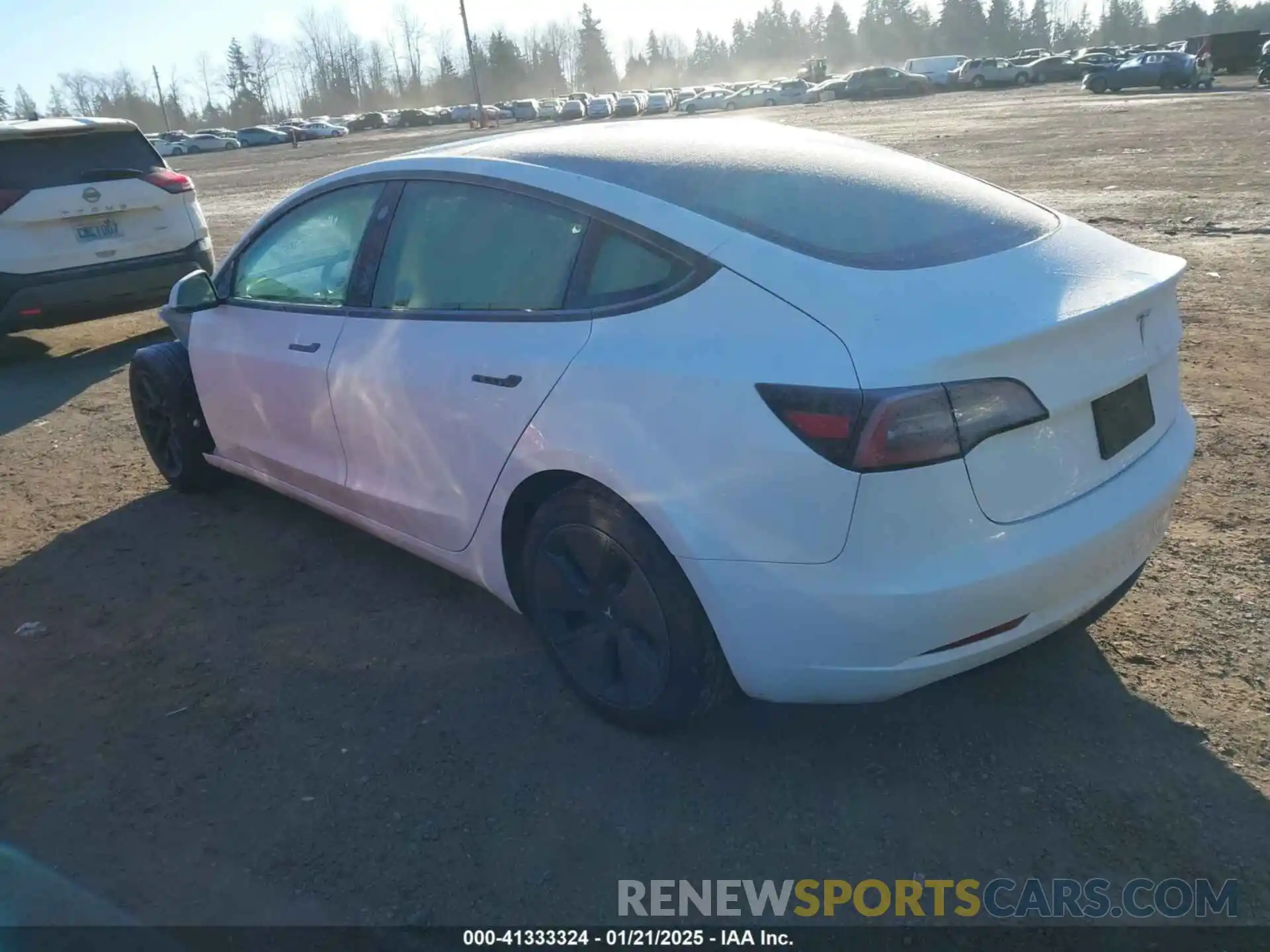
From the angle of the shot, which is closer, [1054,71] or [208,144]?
[1054,71]

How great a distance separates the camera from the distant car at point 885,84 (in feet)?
187

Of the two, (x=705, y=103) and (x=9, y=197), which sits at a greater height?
(x=705, y=103)

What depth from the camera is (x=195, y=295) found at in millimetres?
4555

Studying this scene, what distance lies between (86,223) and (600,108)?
6180 cm

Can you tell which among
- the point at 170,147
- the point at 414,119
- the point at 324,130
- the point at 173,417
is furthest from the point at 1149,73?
the point at 170,147

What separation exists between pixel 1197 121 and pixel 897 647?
25.5 meters

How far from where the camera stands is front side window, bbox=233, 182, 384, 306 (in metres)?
3.94

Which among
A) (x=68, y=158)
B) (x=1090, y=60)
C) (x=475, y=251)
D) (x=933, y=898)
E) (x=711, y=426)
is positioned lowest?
(x=933, y=898)

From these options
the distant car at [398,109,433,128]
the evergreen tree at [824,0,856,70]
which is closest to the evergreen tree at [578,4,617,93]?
the evergreen tree at [824,0,856,70]

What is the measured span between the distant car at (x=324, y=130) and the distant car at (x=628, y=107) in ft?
63.8

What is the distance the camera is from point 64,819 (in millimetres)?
2973

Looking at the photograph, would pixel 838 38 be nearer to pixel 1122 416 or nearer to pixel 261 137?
pixel 261 137

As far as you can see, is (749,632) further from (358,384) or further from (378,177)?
(378,177)

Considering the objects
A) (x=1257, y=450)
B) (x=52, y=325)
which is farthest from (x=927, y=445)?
(x=52, y=325)
